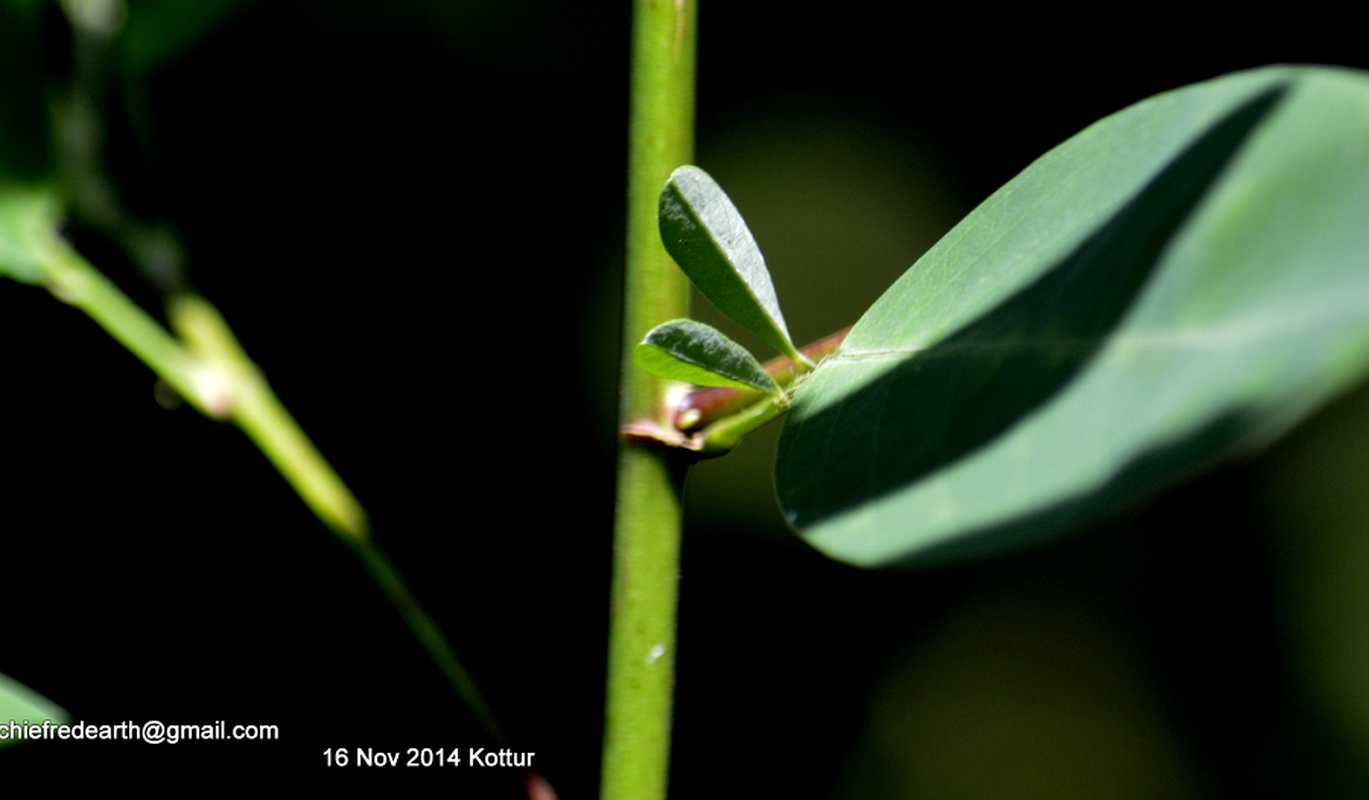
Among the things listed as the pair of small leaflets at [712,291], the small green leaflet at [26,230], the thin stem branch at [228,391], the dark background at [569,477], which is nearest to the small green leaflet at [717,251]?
the pair of small leaflets at [712,291]

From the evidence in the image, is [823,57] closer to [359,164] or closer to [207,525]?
[359,164]

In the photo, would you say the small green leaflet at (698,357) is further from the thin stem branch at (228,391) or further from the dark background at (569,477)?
the dark background at (569,477)

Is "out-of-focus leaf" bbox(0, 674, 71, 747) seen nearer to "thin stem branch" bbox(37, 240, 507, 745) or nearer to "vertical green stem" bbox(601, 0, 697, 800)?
"thin stem branch" bbox(37, 240, 507, 745)

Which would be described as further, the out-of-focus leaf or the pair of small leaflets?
the out-of-focus leaf

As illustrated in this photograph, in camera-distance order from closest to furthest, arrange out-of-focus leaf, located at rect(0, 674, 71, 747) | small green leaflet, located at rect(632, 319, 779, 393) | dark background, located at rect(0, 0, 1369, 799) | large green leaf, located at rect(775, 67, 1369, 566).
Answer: large green leaf, located at rect(775, 67, 1369, 566) → small green leaflet, located at rect(632, 319, 779, 393) → out-of-focus leaf, located at rect(0, 674, 71, 747) → dark background, located at rect(0, 0, 1369, 799)

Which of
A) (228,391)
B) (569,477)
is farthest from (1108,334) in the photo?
(569,477)

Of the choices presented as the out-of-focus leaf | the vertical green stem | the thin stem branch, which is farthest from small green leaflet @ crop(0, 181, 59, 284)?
the vertical green stem

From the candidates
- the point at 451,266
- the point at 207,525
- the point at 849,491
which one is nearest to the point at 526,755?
the point at 849,491
